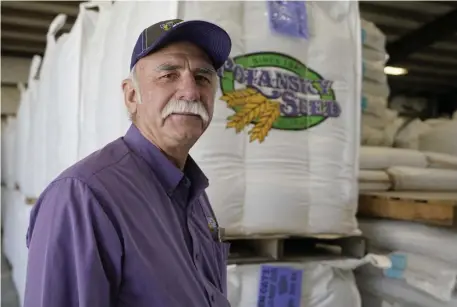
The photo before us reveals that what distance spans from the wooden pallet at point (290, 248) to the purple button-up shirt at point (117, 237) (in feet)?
3.16

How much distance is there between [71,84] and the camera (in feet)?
9.67

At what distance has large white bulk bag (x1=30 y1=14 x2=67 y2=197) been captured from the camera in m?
3.53

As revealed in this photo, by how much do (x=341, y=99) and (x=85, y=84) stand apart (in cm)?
131

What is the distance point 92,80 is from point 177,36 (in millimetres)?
1440

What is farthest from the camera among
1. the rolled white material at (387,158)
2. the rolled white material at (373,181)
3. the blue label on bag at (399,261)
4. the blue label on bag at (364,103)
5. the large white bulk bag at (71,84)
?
the blue label on bag at (364,103)

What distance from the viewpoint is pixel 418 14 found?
567cm

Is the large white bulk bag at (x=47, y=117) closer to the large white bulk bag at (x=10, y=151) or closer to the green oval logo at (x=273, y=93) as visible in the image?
the green oval logo at (x=273, y=93)

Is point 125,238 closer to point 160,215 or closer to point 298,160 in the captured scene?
point 160,215

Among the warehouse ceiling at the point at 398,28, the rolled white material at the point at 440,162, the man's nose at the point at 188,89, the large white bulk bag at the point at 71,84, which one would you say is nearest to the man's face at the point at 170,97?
the man's nose at the point at 188,89

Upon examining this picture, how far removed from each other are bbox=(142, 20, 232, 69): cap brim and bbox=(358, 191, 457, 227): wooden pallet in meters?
1.28

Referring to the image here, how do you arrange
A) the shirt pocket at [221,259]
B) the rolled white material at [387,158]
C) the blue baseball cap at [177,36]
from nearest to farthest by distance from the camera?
the blue baseball cap at [177,36], the shirt pocket at [221,259], the rolled white material at [387,158]

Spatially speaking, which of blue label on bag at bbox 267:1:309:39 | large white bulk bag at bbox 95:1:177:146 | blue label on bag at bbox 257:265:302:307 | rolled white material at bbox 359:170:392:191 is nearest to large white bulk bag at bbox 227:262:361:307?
blue label on bag at bbox 257:265:302:307

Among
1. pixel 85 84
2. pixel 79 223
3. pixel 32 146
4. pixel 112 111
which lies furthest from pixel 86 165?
pixel 32 146

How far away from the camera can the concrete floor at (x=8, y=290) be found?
4637 mm
